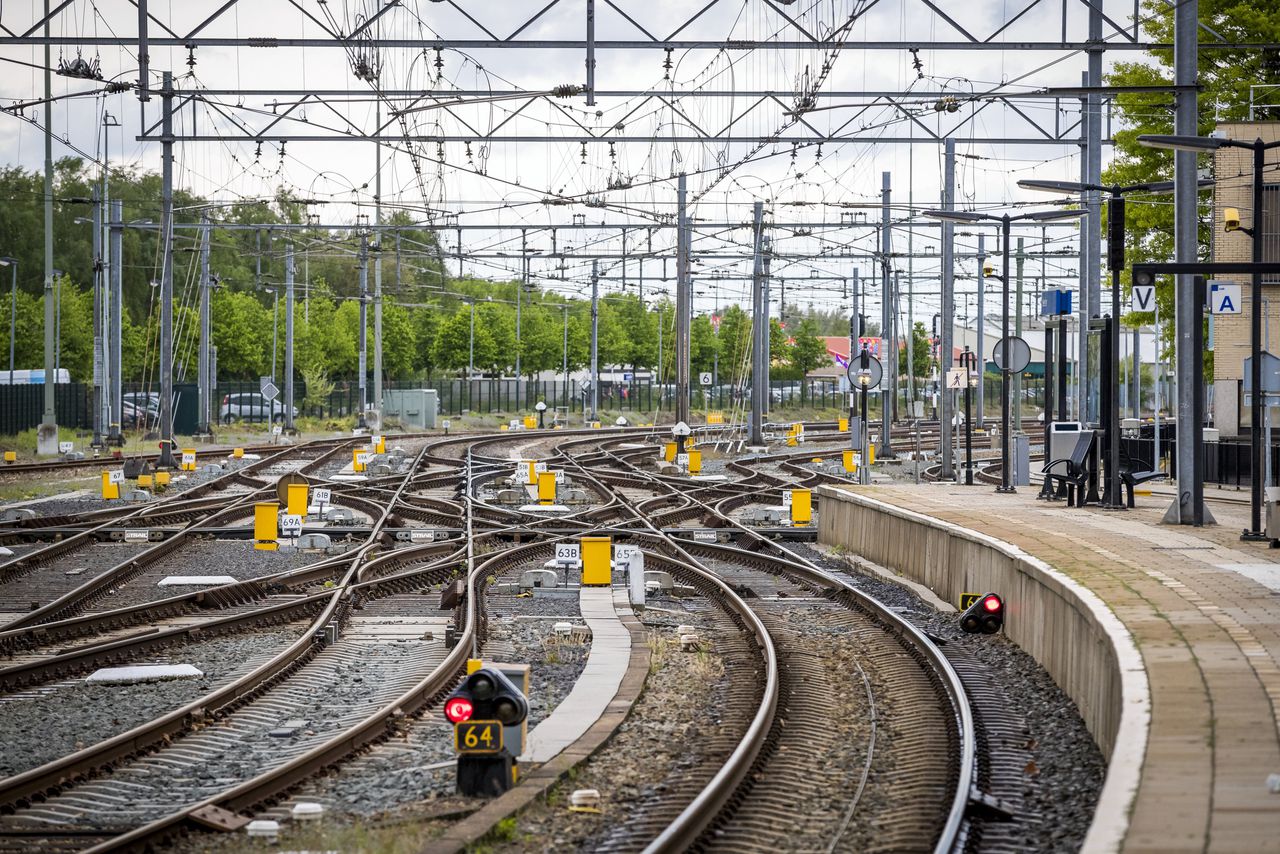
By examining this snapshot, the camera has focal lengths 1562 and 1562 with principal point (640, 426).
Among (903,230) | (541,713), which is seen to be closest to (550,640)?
(541,713)

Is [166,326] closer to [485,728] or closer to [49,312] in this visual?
[49,312]

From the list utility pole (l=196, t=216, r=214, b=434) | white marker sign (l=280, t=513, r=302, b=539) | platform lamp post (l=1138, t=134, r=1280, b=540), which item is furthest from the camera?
utility pole (l=196, t=216, r=214, b=434)

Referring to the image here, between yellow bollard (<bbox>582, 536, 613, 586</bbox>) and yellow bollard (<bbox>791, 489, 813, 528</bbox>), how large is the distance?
28.9ft

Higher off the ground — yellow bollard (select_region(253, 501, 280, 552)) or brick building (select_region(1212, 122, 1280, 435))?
brick building (select_region(1212, 122, 1280, 435))

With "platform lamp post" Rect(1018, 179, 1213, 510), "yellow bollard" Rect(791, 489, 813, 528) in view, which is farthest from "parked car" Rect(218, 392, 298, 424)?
"platform lamp post" Rect(1018, 179, 1213, 510)

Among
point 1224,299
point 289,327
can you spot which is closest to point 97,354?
point 289,327

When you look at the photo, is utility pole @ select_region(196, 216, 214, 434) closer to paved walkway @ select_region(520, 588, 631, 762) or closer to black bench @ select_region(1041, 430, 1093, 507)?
black bench @ select_region(1041, 430, 1093, 507)

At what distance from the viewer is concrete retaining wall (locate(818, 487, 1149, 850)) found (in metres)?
7.48

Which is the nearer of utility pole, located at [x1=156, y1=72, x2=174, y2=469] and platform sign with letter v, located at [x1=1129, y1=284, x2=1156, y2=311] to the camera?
platform sign with letter v, located at [x1=1129, y1=284, x2=1156, y2=311]

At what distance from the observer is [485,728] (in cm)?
857

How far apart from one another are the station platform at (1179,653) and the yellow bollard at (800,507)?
6.54 m

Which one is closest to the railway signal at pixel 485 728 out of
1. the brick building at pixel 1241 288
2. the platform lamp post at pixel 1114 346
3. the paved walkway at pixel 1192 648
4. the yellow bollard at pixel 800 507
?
the paved walkway at pixel 1192 648

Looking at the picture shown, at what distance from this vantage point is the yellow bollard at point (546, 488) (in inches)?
1192

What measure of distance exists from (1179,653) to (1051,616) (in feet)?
9.16
